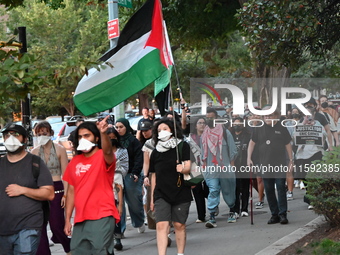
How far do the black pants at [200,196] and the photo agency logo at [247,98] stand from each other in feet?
3.86

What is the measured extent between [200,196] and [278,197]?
1.38 metres

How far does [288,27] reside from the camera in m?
10.0

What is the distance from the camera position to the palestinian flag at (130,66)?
7977mm

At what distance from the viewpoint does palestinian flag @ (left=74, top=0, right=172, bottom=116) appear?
7977 mm

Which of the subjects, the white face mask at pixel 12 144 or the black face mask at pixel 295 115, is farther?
the black face mask at pixel 295 115

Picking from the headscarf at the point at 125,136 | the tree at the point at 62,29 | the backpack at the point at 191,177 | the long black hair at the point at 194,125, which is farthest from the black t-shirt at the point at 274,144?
the tree at the point at 62,29

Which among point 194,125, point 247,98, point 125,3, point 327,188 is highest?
point 125,3

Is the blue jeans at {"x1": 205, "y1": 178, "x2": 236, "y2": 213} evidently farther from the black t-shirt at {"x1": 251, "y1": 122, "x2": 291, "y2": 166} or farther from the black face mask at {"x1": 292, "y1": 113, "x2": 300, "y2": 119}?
the black face mask at {"x1": 292, "y1": 113, "x2": 300, "y2": 119}

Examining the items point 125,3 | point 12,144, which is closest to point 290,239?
point 12,144

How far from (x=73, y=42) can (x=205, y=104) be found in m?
33.5

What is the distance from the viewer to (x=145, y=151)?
407 inches

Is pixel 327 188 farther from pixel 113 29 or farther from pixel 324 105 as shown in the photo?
pixel 113 29

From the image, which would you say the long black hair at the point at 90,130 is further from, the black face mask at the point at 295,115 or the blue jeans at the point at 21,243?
the black face mask at the point at 295,115

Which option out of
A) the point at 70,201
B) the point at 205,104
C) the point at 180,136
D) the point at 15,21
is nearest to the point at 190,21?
the point at 205,104
